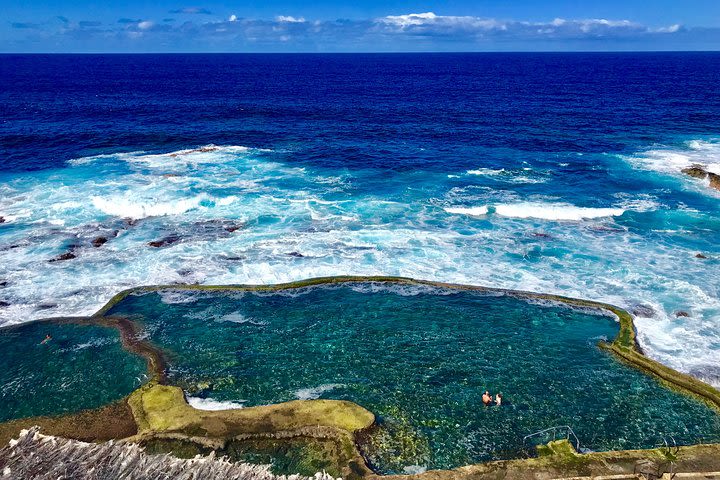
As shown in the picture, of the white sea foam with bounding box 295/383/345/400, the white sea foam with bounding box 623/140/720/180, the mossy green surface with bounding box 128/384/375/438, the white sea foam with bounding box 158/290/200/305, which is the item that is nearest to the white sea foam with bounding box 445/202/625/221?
the white sea foam with bounding box 623/140/720/180

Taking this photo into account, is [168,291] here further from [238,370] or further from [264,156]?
[264,156]

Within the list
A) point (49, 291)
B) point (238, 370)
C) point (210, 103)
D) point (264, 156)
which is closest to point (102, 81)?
point (210, 103)

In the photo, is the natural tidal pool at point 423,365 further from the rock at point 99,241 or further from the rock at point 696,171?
the rock at point 696,171

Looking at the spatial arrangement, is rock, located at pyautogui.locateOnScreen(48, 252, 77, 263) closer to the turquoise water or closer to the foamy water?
the foamy water

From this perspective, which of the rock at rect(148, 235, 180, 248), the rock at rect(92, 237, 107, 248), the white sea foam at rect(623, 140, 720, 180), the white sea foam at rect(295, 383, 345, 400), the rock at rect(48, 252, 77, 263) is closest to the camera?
the white sea foam at rect(295, 383, 345, 400)

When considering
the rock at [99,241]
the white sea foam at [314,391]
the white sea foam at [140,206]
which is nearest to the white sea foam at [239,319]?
the white sea foam at [314,391]

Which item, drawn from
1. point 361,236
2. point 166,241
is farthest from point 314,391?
point 166,241
